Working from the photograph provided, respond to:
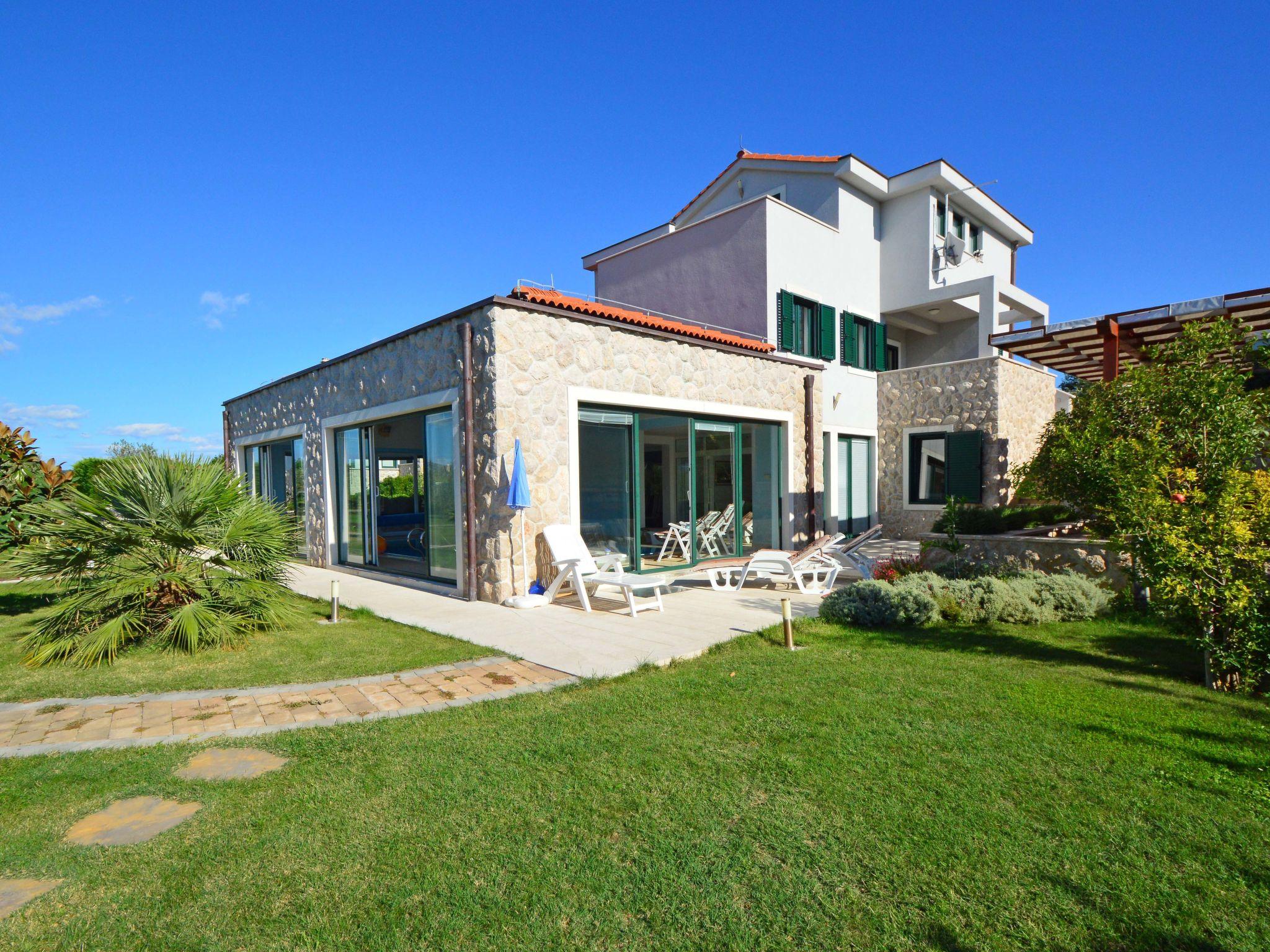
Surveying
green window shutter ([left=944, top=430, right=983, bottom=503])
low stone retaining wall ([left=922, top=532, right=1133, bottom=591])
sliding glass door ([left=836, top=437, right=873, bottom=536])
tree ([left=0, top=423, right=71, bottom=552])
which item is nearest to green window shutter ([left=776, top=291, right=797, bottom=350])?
sliding glass door ([left=836, top=437, right=873, bottom=536])

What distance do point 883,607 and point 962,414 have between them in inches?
400

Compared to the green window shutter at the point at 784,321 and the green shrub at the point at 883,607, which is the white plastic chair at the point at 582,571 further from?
the green window shutter at the point at 784,321

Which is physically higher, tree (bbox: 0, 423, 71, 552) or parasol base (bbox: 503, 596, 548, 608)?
tree (bbox: 0, 423, 71, 552)

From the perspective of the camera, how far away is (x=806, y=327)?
1518 cm

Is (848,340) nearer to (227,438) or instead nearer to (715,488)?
(715,488)

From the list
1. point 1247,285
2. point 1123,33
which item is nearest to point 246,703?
point 1247,285

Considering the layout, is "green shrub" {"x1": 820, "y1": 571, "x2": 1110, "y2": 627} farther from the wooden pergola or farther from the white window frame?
the white window frame

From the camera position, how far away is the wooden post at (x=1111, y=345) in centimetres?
1016

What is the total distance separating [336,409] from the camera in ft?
40.1

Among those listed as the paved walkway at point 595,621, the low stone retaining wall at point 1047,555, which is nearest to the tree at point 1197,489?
the low stone retaining wall at point 1047,555

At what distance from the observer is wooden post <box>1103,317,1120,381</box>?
10.2m

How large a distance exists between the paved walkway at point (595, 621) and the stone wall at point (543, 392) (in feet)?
2.77

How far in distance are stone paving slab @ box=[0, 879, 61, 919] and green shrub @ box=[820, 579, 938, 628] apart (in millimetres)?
6434

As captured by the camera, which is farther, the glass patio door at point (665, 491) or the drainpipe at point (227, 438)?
the drainpipe at point (227, 438)
